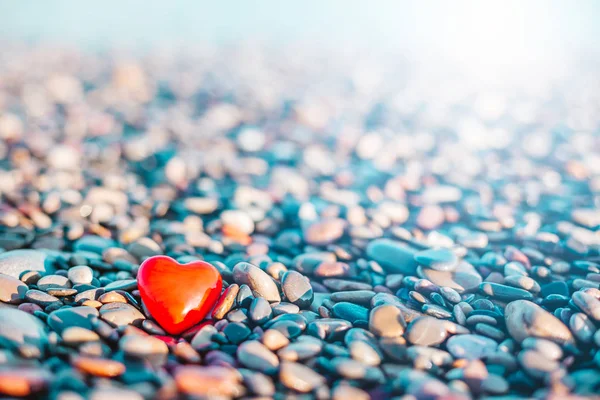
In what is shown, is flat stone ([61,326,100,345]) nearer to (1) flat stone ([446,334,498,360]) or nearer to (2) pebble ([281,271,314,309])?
(2) pebble ([281,271,314,309])

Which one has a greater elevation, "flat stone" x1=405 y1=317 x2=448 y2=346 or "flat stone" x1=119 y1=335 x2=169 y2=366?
"flat stone" x1=405 y1=317 x2=448 y2=346

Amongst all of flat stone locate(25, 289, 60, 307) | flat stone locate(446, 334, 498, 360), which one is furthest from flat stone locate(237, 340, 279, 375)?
flat stone locate(25, 289, 60, 307)

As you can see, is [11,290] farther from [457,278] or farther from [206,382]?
[457,278]


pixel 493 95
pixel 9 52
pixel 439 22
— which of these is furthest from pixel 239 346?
pixel 439 22

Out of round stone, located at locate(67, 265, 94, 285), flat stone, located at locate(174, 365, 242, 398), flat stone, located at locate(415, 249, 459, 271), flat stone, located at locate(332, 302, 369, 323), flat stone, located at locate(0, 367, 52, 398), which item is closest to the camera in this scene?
flat stone, located at locate(0, 367, 52, 398)

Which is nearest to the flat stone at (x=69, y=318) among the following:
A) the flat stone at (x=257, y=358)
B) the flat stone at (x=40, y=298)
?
the flat stone at (x=40, y=298)

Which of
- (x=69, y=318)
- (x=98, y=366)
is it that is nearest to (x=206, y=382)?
(x=98, y=366)

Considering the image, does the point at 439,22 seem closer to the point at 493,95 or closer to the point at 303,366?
the point at 493,95
